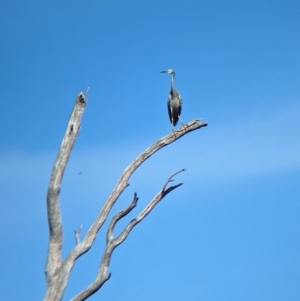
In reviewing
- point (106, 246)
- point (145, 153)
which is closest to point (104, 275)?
point (106, 246)

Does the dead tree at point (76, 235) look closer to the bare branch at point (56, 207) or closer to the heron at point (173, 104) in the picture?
the bare branch at point (56, 207)

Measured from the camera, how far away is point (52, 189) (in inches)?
401

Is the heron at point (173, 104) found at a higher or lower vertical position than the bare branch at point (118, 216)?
higher

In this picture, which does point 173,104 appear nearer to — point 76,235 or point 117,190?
point 117,190

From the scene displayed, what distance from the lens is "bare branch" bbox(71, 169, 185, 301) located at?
10188mm

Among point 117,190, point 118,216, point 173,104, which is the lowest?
point 118,216

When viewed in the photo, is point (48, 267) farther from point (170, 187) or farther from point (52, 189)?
point (170, 187)

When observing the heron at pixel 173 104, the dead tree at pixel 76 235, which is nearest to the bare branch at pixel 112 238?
the dead tree at pixel 76 235

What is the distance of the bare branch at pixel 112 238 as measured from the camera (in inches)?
401

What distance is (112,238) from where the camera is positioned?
10523 millimetres

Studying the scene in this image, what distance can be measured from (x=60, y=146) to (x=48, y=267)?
68.9 inches

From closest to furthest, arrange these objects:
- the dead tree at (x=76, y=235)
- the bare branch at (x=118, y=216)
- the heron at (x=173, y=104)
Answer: the dead tree at (x=76, y=235) → the bare branch at (x=118, y=216) → the heron at (x=173, y=104)

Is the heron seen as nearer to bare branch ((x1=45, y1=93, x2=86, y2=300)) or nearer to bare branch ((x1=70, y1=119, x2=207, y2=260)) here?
bare branch ((x1=70, y1=119, x2=207, y2=260))

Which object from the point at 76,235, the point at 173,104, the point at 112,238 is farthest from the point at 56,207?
the point at 173,104
